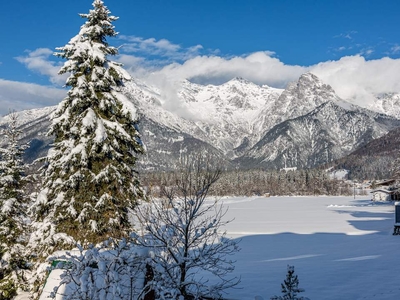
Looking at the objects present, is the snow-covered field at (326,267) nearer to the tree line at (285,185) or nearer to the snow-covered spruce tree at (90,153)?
the snow-covered spruce tree at (90,153)

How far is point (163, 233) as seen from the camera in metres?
8.29

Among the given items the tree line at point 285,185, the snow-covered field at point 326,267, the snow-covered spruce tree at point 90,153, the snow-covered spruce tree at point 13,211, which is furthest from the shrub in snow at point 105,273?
the tree line at point 285,185

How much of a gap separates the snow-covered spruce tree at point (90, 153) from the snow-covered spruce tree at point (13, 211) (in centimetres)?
504

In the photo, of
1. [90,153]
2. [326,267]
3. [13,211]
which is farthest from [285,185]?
[90,153]

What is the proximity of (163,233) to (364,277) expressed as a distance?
327 inches

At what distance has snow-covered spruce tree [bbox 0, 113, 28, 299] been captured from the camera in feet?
58.2

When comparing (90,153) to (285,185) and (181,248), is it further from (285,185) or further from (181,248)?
(285,185)

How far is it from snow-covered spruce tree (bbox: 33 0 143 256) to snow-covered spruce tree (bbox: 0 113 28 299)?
5045 mm

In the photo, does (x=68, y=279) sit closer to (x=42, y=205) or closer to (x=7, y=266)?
(x=42, y=205)

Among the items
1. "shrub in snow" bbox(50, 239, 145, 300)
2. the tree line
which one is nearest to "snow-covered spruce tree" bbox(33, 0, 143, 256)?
"shrub in snow" bbox(50, 239, 145, 300)

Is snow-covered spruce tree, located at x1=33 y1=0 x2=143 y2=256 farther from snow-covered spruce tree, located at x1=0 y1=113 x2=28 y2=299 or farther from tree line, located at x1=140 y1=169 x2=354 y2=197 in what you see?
tree line, located at x1=140 y1=169 x2=354 y2=197

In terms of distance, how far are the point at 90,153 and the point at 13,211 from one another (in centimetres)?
778

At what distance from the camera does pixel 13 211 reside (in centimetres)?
1845

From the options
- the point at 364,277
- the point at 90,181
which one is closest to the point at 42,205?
the point at 90,181
